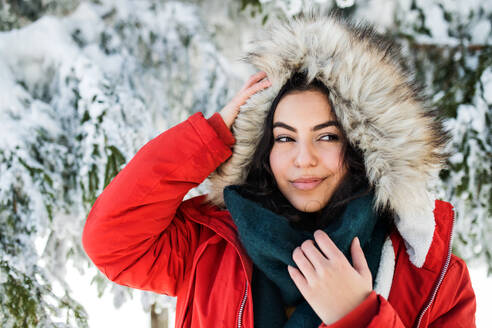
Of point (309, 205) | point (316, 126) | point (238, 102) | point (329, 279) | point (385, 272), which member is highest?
point (238, 102)

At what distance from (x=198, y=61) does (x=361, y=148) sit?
58.5 inches

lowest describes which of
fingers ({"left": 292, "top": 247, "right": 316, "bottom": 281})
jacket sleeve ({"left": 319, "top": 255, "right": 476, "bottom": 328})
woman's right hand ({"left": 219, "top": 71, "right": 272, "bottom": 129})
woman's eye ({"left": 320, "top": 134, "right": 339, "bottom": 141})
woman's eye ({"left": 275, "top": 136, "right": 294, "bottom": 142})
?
jacket sleeve ({"left": 319, "top": 255, "right": 476, "bottom": 328})

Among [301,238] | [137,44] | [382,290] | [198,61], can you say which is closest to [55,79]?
[137,44]

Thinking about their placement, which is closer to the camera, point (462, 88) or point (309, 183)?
point (309, 183)

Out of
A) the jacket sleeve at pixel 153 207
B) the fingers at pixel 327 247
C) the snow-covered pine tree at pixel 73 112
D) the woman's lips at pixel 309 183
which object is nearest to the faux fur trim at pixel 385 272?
the fingers at pixel 327 247

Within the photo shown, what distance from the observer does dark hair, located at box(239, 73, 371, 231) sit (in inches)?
57.3

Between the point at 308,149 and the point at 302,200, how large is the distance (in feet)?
0.67

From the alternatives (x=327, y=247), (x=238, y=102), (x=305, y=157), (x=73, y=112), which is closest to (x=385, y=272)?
(x=327, y=247)

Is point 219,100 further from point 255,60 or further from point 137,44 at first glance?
point 255,60

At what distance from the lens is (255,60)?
1.55 meters

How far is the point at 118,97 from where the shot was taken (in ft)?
6.77

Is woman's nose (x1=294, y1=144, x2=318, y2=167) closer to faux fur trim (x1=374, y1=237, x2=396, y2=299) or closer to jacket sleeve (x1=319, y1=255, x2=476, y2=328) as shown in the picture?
faux fur trim (x1=374, y1=237, x2=396, y2=299)

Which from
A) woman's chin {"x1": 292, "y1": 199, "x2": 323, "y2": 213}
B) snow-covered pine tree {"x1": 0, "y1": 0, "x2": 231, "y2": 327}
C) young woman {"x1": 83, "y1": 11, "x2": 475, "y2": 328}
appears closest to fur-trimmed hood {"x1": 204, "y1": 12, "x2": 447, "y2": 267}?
young woman {"x1": 83, "y1": 11, "x2": 475, "y2": 328}

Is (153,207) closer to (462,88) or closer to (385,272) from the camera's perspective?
(385,272)
